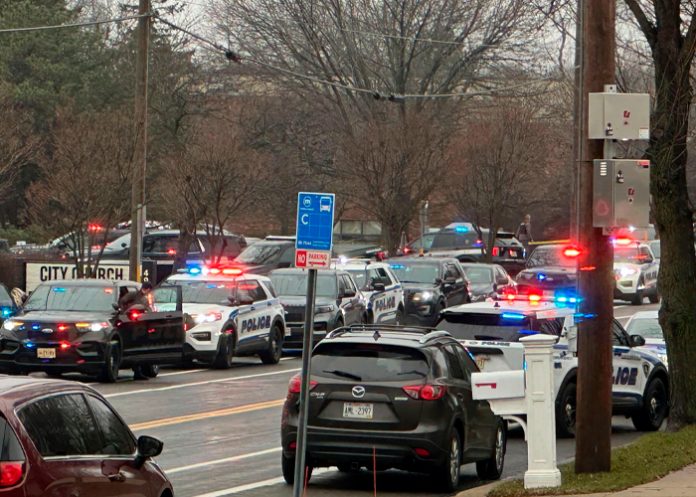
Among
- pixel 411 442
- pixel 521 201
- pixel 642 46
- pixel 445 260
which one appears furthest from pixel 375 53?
pixel 411 442

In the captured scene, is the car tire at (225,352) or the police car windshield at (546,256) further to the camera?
the police car windshield at (546,256)

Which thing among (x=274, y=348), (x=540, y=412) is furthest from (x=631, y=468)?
(x=274, y=348)

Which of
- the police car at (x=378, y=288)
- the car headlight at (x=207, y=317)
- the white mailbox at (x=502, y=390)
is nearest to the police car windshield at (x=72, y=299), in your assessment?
the car headlight at (x=207, y=317)

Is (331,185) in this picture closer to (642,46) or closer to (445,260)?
(445,260)

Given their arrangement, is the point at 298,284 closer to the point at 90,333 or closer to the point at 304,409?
the point at 90,333

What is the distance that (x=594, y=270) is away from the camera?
13.0 metres

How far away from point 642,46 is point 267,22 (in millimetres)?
18890

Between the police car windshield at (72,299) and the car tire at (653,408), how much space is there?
9.59 m

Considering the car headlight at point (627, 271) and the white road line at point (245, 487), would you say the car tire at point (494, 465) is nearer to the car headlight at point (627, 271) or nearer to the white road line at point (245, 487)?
the white road line at point (245, 487)

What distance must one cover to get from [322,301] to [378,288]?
246 cm

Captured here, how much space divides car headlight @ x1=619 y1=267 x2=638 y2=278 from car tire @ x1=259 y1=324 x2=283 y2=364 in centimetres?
1799

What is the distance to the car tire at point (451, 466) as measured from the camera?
44.3 ft

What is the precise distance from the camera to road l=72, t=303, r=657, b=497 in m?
14.2

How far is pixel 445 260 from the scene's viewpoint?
1442 inches
